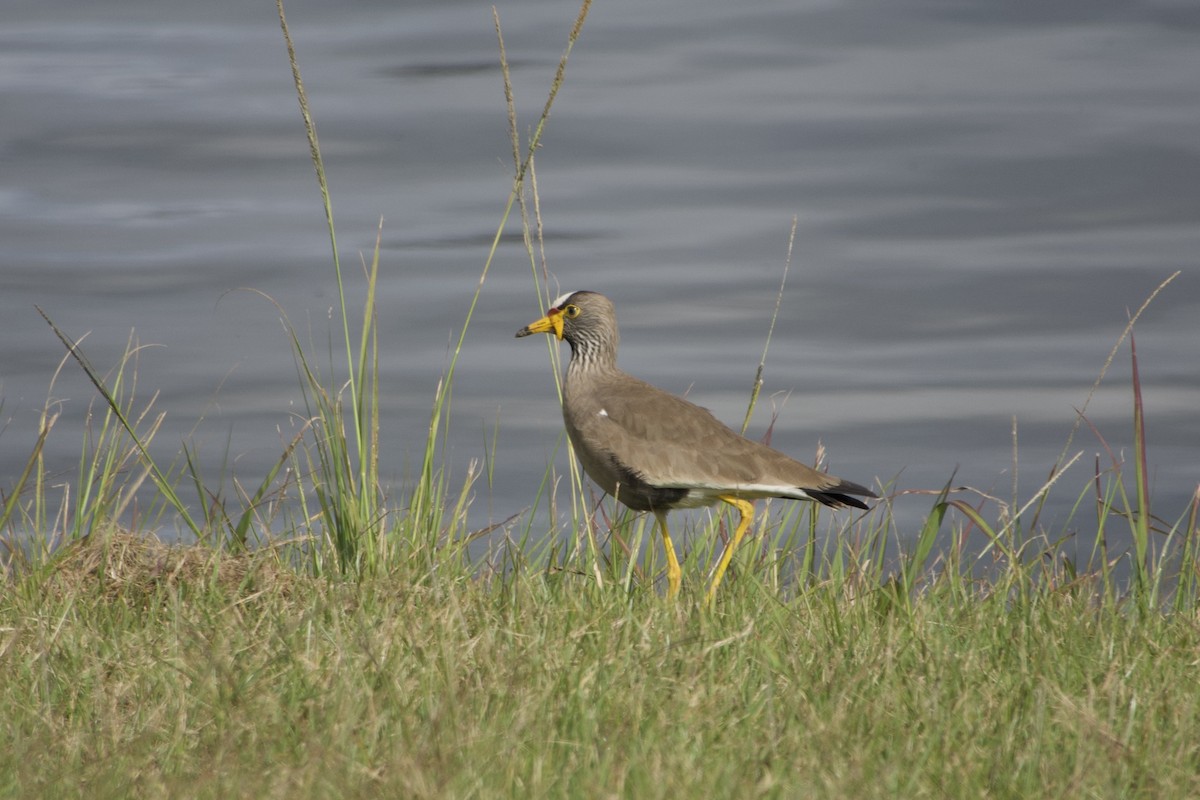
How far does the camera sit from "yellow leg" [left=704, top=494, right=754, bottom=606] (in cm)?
584

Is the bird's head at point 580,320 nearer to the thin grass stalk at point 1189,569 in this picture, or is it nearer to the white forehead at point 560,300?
the white forehead at point 560,300

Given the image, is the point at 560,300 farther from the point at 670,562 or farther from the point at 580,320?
the point at 670,562

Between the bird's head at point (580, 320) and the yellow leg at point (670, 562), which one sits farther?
the bird's head at point (580, 320)

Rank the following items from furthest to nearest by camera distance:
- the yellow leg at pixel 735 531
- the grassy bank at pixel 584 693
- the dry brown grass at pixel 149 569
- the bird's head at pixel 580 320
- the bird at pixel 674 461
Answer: the bird's head at pixel 580 320
the bird at pixel 674 461
the yellow leg at pixel 735 531
the dry brown grass at pixel 149 569
the grassy bank at pixel 584 693

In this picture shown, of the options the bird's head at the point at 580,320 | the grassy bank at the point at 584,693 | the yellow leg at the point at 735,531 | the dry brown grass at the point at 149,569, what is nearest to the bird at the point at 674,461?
the yellow leg at the point at 735,531

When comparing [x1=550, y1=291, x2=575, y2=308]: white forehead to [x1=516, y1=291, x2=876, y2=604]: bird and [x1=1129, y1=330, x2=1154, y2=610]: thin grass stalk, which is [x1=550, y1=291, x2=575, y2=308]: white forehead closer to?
[x1=516, y1=291, x2=876, y2=604]: bird

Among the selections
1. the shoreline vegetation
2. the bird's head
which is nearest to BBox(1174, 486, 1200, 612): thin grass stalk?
the shoreline vegetation

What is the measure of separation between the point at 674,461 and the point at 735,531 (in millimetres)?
430

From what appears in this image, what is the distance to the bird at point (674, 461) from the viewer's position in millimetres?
6234

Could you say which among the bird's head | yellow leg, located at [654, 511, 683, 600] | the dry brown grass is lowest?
yellow leg, located at [654, 511, 683, 600]

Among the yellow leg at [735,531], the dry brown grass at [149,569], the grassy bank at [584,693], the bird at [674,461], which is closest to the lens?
the grassy bank at [584,693]

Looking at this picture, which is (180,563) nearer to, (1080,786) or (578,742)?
(578,742)

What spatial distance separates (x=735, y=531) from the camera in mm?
6605

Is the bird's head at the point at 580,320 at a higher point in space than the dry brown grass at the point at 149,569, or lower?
higher
